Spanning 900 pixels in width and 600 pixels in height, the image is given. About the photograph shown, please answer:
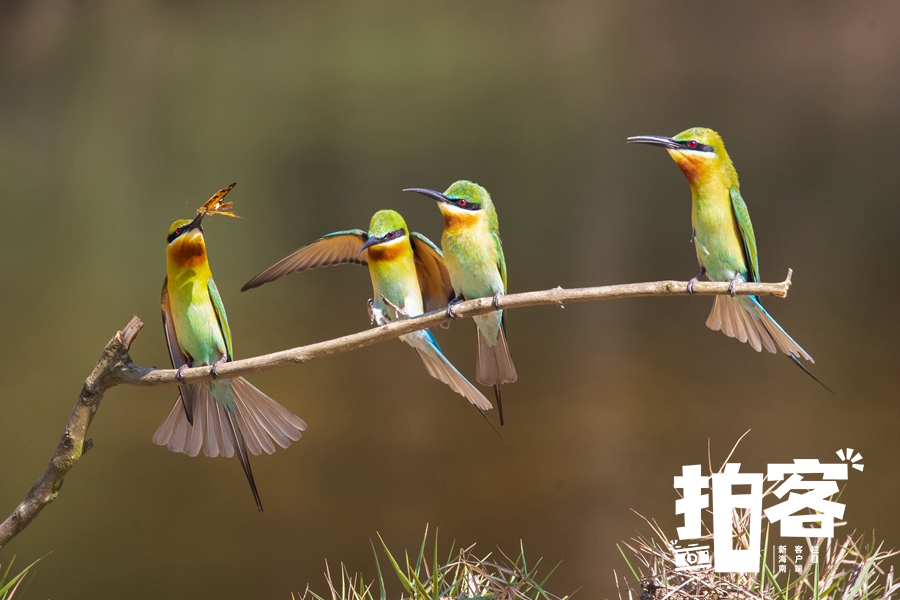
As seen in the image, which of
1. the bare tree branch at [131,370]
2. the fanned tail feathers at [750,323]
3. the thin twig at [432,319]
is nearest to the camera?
the thin twig at [432,319]

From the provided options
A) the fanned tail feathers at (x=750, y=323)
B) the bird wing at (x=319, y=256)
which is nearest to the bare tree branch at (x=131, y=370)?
the fanned tail feathers at (x=750, y=323)

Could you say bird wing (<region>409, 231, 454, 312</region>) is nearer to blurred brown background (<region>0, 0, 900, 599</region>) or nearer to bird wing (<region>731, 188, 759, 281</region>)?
bird wing (<region>731, 188, 759, 281</region>)

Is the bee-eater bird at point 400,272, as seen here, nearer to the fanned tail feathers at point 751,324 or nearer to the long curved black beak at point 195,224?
the long curved black beak at point 195,224

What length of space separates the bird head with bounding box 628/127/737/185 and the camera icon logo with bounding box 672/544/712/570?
2.71 feet

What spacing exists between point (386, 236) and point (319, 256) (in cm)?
32

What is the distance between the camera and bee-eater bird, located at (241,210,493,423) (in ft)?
6.16

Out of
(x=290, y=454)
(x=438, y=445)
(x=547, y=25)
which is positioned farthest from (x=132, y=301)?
(x=547, y=25)

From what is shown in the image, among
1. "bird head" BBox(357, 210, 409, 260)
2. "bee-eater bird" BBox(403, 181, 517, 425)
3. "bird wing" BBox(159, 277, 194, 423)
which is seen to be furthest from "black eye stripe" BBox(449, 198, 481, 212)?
"bird wing" BBox(159, 277, 194, 423)

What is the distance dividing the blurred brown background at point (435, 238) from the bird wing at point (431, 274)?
3.59ft

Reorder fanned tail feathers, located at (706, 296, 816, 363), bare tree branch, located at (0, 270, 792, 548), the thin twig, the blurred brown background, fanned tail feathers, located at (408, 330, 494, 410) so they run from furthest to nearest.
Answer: the blurred brown background → fanned tail feathers, located at (408, 330, 494, 410) → fanned tail feathers, located at (706, 296, 816, 363) → bare tree branch, located at (0, 270, 792, 548) → the thin twig

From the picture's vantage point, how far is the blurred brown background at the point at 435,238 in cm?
299

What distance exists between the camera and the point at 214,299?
1.96 meters

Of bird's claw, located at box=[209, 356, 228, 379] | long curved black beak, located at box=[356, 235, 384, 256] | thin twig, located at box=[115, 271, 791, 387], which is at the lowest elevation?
bird's claw, located at box=[209, 356, 228, 379]

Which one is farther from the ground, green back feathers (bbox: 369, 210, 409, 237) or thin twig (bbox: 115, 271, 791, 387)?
green back feathers (bbox: 369, 210, 409, 237)
